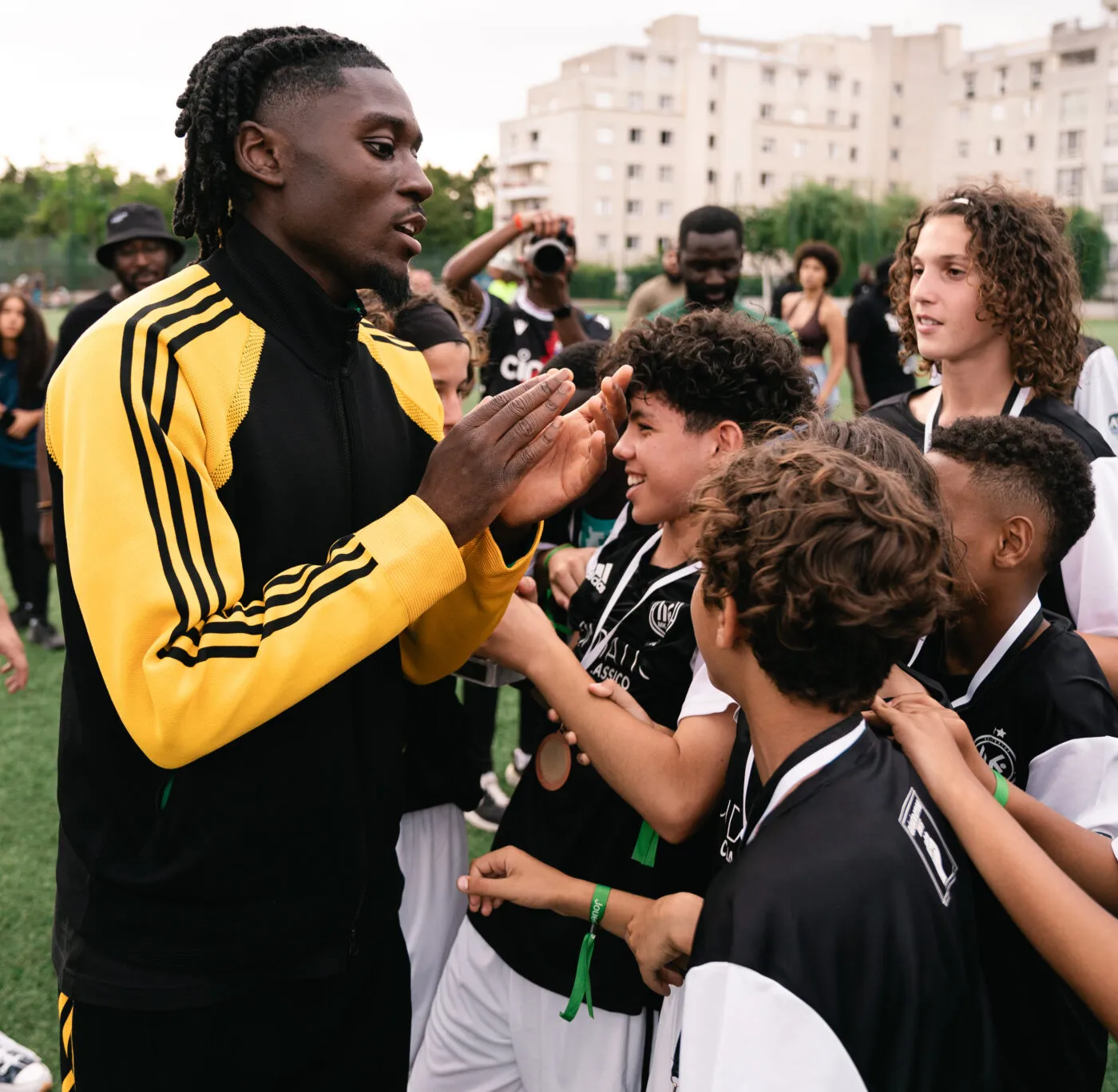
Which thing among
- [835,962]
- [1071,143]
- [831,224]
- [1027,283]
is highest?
[1071,143]

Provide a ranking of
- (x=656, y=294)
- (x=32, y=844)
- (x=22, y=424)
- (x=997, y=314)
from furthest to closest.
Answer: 1. (x=656, y=294)
2. (x=22, y=424)
3. (x=32, y=844)
4. (x=997, y=314)

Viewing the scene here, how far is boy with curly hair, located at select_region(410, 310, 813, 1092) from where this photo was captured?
206 cm

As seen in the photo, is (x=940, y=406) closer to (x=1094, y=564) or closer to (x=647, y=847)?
(x=1094, y=564)

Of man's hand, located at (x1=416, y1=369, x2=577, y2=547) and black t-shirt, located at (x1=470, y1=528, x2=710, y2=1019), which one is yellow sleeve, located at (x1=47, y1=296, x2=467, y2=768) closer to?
man's hand, located at (x1=416, y1=369, x2=577, y2=547)

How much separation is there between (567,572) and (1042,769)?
1120 mm

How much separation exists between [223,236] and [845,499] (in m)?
1.08

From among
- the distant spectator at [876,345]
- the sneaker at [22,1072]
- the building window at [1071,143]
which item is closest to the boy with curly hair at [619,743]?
the sneaker at [22,1072]

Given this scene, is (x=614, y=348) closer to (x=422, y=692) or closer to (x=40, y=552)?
(x=422, y=692)

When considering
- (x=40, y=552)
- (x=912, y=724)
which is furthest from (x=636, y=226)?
(x=912, y=724)

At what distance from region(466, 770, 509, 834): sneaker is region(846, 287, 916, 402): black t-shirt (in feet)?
17.7

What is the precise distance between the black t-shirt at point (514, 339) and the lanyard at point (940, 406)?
335 centimetres

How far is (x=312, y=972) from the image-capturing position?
5.74ft

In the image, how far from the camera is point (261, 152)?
66.9 inches

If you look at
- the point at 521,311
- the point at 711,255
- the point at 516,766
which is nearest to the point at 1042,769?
the point at 516,766
